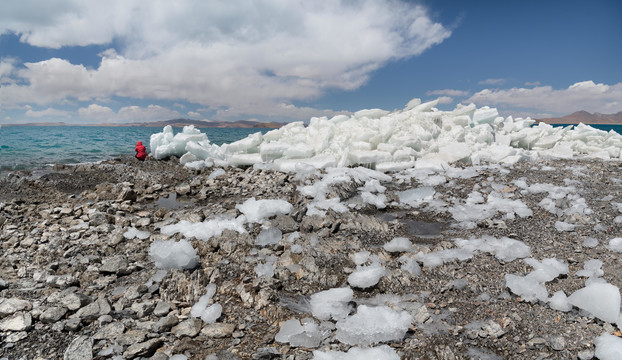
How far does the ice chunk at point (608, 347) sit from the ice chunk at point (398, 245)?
6.24 ft

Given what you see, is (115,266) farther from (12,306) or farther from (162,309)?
(162,309)

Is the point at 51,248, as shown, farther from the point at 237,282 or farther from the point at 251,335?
the point at 251,335

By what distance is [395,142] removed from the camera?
8859mm

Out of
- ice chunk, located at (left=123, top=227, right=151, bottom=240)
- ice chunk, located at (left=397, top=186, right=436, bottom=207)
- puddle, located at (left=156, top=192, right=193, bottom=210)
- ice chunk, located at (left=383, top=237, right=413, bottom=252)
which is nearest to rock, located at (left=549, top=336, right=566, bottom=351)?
ice chunk, located at (left=383, top=237, right=413, bottom=252)

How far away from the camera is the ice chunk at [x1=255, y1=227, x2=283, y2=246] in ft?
14.2

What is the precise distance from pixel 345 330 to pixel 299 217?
2364mm

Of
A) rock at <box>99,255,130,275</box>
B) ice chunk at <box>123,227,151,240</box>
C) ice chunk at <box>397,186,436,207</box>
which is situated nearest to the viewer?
rock at <box>99,255,130,275</box>

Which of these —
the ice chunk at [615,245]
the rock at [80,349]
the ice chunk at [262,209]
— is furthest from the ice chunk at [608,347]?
the ice chunk at [262,209]

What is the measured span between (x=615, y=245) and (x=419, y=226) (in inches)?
87.7

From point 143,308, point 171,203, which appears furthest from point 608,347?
point 171,203

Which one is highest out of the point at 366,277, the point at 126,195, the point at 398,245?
the point at 126,195

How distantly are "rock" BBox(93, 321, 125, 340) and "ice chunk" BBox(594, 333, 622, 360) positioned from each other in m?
3.55

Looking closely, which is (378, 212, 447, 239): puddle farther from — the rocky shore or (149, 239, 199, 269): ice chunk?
(149, 239, 199, 269): ice chunk

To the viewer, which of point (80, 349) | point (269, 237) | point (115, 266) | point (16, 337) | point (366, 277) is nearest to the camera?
point (80, 349)
